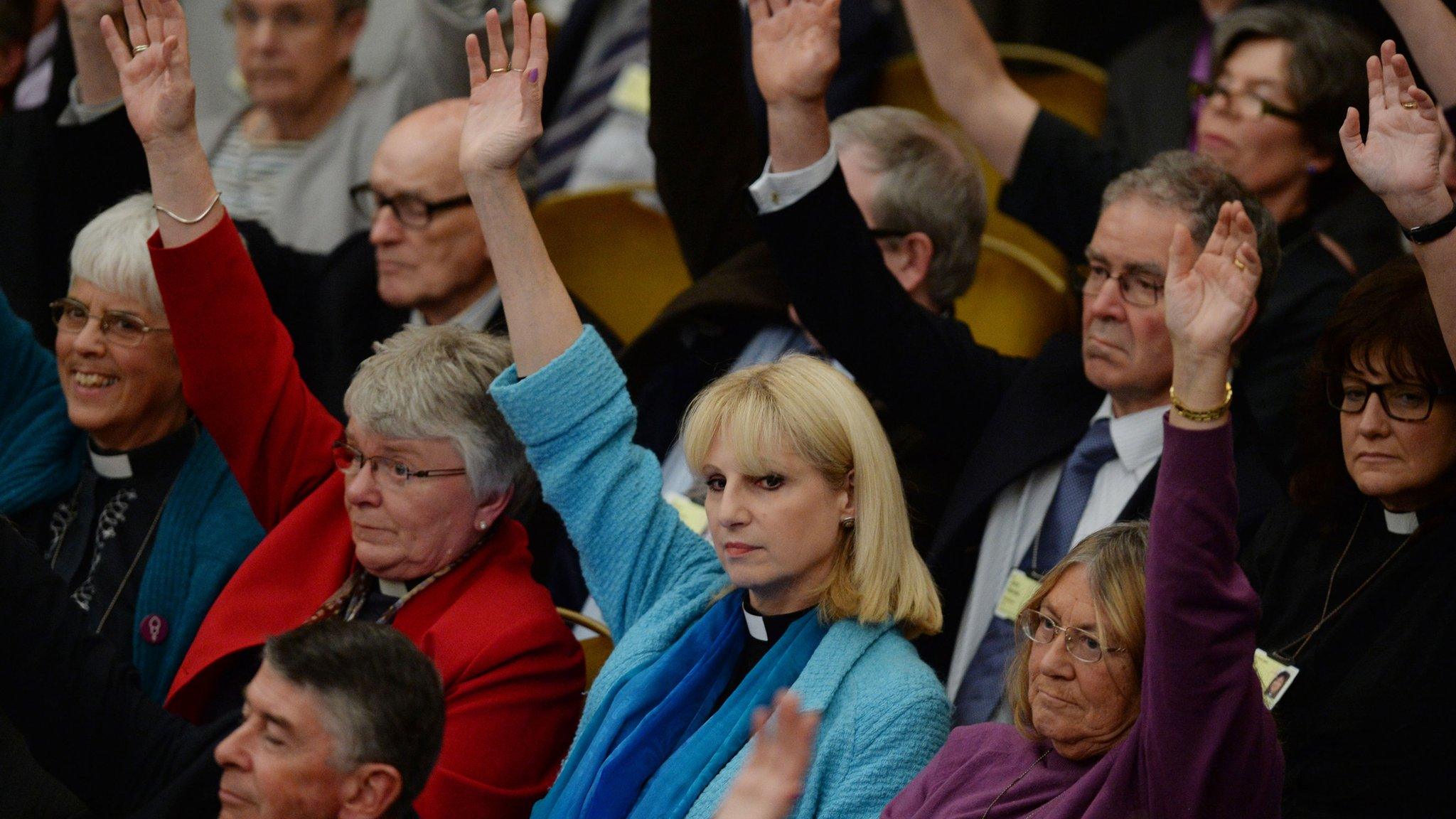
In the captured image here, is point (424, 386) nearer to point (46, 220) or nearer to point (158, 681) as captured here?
point (158, 681)

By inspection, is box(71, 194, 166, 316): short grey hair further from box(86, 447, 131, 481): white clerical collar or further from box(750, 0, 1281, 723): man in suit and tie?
box(750, 0, 1281, 723): man in suit and tie

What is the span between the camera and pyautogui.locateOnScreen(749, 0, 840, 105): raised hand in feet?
8.84

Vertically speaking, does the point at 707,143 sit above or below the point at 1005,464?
above

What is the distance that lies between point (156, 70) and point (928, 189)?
140cm

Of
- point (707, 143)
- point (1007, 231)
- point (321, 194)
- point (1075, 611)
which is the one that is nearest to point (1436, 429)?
point (1075, 611)

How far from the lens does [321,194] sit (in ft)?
13.7

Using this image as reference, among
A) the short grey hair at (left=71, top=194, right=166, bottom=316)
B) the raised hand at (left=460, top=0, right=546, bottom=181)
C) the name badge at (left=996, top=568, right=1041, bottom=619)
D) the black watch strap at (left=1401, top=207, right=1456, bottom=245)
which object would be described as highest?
the raised hand at (left=460, top=0, right=546, bottom=181)

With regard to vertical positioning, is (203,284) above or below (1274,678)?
above

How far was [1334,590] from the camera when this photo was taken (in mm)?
2365

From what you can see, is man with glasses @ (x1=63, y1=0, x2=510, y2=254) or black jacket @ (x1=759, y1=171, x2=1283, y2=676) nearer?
black jacket @ (x1=759, y1=171, x2=1283, y2=676)

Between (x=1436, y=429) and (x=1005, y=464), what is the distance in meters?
0.76

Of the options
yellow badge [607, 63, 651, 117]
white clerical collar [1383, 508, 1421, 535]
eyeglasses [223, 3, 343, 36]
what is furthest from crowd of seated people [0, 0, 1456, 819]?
yellow badge [607, 63, 651, 117]

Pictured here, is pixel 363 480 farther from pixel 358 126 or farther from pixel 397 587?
pixel 358 126

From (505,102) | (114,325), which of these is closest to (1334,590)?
(505,102)
